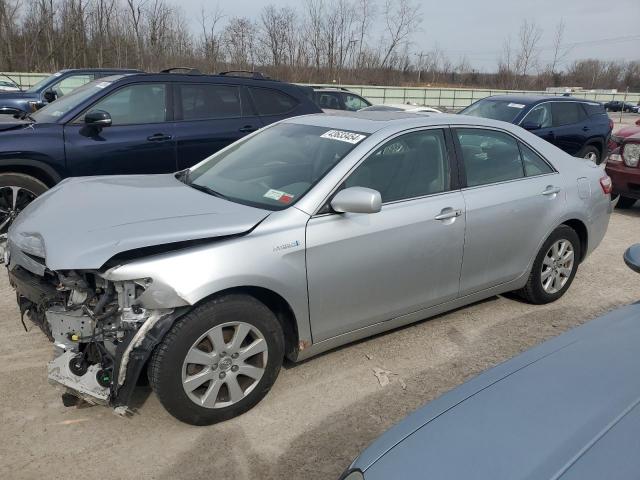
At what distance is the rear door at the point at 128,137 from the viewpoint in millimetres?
5594

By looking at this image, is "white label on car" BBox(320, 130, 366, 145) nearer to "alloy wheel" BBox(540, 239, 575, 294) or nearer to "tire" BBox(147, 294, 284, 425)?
"tire" BBox(147, 294, 284, 425)

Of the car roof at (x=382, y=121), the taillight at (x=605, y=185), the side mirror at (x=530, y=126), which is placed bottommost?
the taillight at (x=605, y=185)

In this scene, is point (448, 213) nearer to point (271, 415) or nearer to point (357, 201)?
point (357, 201)

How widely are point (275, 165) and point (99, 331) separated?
5.09ft

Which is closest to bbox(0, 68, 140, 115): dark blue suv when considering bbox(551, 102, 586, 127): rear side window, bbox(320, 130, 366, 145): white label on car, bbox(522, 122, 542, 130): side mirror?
bbox(522, 122, 542, 130): side mirror

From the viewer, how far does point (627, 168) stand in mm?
8031

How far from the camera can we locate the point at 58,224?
9.61 feet

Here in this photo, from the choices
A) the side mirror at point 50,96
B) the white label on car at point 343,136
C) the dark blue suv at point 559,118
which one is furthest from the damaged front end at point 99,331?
the side mirror at point 50,96

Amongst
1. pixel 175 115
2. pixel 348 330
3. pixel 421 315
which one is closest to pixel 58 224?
pixel 348 330

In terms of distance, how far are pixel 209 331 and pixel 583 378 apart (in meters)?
1.69

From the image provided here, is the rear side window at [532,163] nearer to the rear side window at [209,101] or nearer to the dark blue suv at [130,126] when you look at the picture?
the dark blue suv at [130,126]

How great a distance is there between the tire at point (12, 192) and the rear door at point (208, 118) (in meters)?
1.51

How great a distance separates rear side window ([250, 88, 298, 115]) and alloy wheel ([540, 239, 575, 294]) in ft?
12.6

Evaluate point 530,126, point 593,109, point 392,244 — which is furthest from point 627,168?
point 392,244
